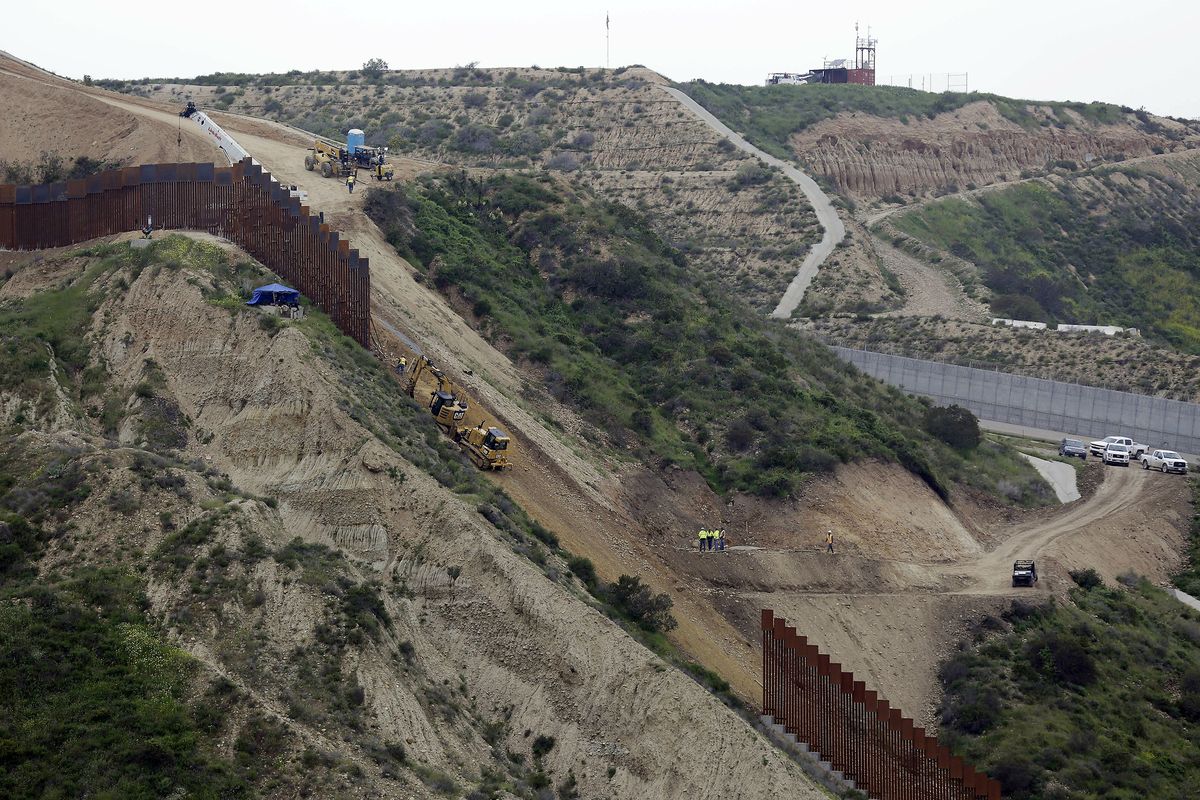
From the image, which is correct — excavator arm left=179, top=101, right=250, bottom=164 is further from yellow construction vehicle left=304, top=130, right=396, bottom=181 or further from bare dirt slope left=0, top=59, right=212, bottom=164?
yellow construction vehicle left=304, top=130, right=396, bottom=181

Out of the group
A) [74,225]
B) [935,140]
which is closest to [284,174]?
[74,225]

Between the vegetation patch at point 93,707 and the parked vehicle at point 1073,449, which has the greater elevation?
the vegetation patch at point 93,707

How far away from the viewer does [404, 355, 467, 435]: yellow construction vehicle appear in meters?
51.6

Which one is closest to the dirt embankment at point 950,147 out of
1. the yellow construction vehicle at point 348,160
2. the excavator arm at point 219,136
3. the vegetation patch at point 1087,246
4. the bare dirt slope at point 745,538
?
the vegetation patch at point 1087,246

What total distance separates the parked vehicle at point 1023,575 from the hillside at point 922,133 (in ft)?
214

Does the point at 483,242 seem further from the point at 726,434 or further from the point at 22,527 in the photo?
the point at 22,527

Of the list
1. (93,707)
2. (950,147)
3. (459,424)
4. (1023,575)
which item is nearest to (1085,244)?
(950,147)

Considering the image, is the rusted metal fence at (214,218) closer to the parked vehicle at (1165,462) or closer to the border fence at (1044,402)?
the parked vehicle at (1165,462)

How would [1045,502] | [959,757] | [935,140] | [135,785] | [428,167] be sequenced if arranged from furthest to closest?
[935,140]
[428,167]
[1045,502]
[959,757]
[135,785]

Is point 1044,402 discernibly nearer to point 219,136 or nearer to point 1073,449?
point 1073,449

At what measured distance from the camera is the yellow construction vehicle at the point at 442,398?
51.6m

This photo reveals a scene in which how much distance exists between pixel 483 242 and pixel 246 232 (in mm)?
17237

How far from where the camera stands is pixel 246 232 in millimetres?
54688

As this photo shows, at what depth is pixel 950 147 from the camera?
426 feet
